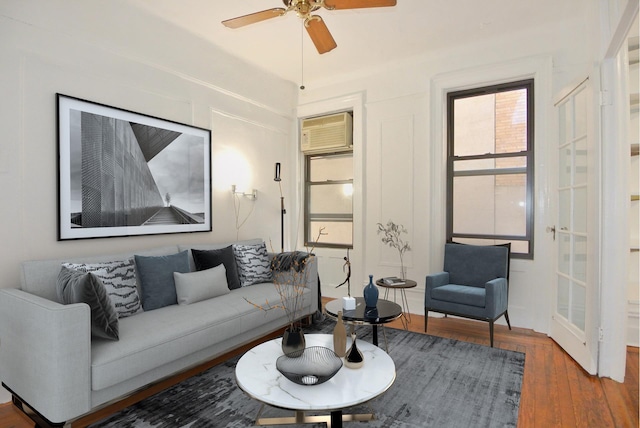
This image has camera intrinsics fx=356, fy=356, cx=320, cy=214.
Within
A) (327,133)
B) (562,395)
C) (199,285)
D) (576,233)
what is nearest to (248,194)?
(327,133)

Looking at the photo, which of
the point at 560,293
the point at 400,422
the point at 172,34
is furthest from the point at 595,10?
the point at 172,34

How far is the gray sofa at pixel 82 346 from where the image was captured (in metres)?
1.82

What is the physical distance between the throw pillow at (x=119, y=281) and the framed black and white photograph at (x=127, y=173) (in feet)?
1.60

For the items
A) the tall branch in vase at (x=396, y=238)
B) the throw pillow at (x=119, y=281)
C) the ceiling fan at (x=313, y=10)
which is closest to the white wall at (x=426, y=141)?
the tall branch in vase at (x=396, y=238)

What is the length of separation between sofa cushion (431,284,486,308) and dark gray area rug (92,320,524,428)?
458 millimetres

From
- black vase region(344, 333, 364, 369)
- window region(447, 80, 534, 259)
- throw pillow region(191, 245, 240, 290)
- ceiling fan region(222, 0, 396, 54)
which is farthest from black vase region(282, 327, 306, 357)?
window region(447, 80, 534, 259)

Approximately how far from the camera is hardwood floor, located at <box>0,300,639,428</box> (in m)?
2.09

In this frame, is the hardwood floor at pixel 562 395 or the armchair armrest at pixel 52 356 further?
the hardwood floor at pixel 562 395

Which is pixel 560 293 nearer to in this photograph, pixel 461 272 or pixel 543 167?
pixel 461 272

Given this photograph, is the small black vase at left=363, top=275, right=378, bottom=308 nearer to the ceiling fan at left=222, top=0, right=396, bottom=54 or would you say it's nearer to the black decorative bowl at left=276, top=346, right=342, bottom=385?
the black decorative bowl at left=276, top=346, right=342, bottom=385

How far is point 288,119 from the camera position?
5188 millimetres

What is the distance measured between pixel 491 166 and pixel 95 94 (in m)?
3.94

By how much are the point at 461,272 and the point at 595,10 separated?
2544mm

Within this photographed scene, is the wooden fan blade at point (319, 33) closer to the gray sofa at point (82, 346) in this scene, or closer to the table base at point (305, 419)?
the gray sofa at point (82, 346)
